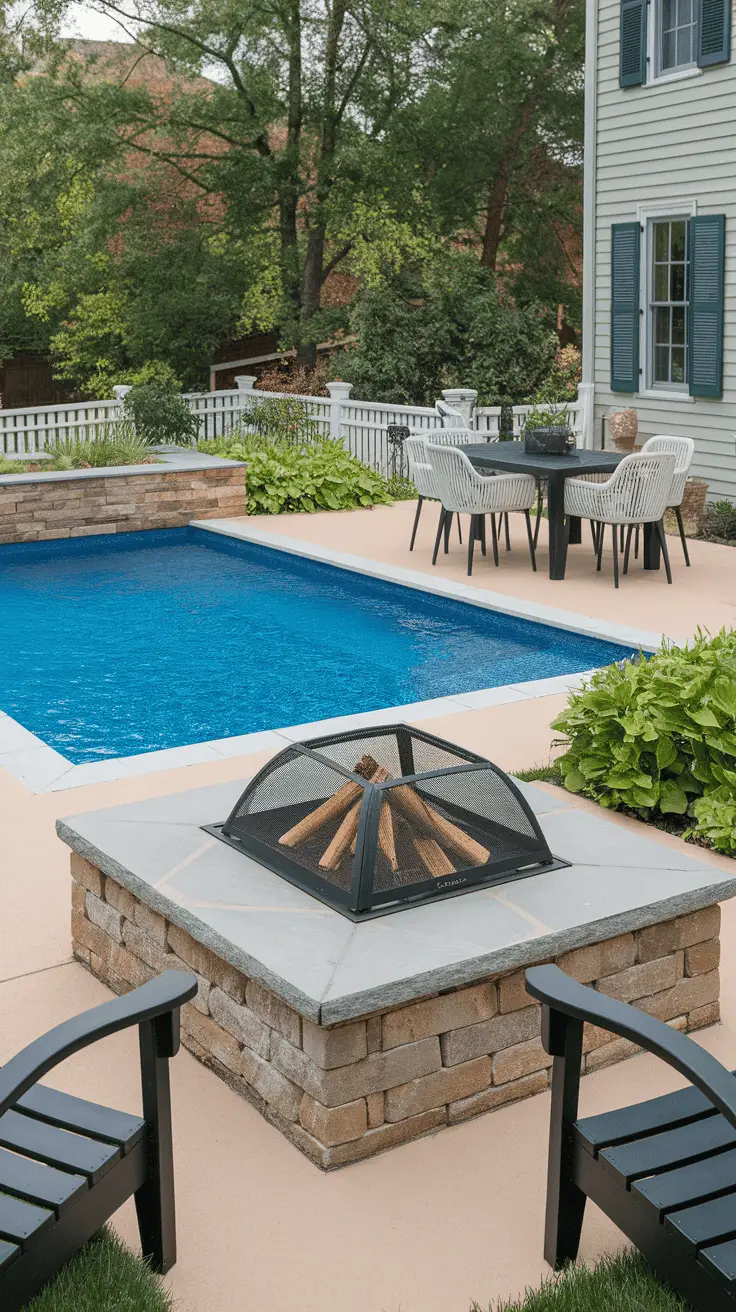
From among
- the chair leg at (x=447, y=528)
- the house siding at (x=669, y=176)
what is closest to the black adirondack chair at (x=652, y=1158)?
the chair leg at (x=447, y=528)

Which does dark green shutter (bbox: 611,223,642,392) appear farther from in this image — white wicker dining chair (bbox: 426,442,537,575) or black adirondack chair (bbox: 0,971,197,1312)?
black adirondack chair (bbox: 0,971,197,1312)

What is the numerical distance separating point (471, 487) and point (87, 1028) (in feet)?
25.6

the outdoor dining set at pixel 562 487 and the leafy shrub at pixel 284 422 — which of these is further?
the leafy shrub at pixel 284 422

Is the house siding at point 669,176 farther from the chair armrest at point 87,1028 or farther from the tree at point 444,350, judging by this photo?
the chair armrest at point 87,1028

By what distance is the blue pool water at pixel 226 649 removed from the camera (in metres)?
7.32

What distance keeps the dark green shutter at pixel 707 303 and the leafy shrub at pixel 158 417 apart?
5865mm

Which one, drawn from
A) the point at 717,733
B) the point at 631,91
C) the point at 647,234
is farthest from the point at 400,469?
the point at 717,733

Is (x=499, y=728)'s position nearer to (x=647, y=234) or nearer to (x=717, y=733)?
(x=717, y=733)

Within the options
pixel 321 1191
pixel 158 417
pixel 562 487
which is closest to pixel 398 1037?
pixel 321 1191

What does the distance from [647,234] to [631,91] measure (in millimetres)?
1336

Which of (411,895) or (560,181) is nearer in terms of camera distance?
(411,895)

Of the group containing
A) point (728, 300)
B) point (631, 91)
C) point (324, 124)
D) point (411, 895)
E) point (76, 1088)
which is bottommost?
point (76, 1088)

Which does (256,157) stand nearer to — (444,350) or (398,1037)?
(444,350)

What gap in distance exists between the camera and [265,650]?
8.79m
